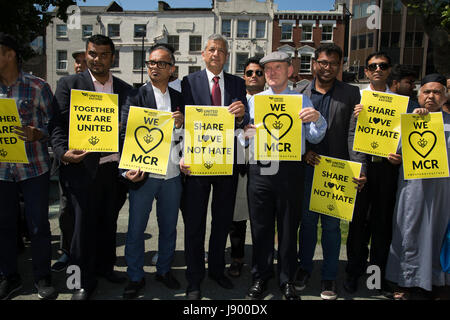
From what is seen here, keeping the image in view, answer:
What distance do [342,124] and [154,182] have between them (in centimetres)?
205

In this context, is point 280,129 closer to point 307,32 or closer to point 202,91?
point 202,91

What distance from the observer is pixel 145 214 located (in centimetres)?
363

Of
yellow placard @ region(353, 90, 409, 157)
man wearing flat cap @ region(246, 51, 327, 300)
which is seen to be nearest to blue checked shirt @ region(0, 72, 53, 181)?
man wearing flat cap @ region(246, 51, 327, 300)

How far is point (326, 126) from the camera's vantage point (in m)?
3.47

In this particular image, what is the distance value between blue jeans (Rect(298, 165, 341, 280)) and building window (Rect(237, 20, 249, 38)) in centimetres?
3219

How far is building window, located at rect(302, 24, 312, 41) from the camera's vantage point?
34.1 meters

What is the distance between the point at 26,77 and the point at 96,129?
3.12 ft

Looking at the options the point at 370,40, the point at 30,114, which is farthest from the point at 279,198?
the point at 370,40

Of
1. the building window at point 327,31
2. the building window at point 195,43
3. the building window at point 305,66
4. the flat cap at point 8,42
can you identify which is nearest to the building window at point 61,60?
the building window at point 195,43

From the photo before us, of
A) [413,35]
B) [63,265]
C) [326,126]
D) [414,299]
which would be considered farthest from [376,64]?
[413,35]

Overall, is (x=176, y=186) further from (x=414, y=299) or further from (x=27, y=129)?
(x=414, y=299)

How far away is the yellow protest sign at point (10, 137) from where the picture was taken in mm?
3291

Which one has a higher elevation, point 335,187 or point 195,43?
point 195,43

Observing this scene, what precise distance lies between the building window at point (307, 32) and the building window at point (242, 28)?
567 centimetres
